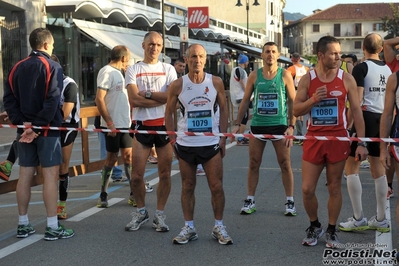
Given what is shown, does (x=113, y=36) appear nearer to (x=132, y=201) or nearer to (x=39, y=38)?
(x=132, y=201)

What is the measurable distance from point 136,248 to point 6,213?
2.32 metres

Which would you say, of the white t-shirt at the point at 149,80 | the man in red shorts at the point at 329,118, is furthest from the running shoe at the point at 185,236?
the white t-shirt at the point at 149,80

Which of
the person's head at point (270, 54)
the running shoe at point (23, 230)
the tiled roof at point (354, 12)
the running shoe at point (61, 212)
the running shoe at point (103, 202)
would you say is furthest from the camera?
the tiled roof at point (354, 12)

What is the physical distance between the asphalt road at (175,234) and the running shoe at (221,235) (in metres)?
0.06

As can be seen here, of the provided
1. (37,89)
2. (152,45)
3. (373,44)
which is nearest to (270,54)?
(373,44)

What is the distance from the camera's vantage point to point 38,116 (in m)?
5.65

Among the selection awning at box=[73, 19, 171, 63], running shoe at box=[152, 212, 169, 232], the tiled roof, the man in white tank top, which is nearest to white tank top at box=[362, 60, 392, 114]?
the man in white tank top

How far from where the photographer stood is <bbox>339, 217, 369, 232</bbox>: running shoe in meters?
5.93

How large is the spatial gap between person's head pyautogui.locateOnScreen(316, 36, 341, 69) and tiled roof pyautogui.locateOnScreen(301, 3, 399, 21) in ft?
378

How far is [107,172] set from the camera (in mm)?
7379

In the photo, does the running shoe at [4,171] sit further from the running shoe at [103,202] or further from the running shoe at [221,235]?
the running shoe at [221,235]

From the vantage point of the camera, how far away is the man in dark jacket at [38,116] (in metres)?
5.64

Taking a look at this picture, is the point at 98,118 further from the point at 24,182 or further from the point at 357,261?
the point at 357,261

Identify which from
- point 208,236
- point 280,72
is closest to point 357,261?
point 208,236
